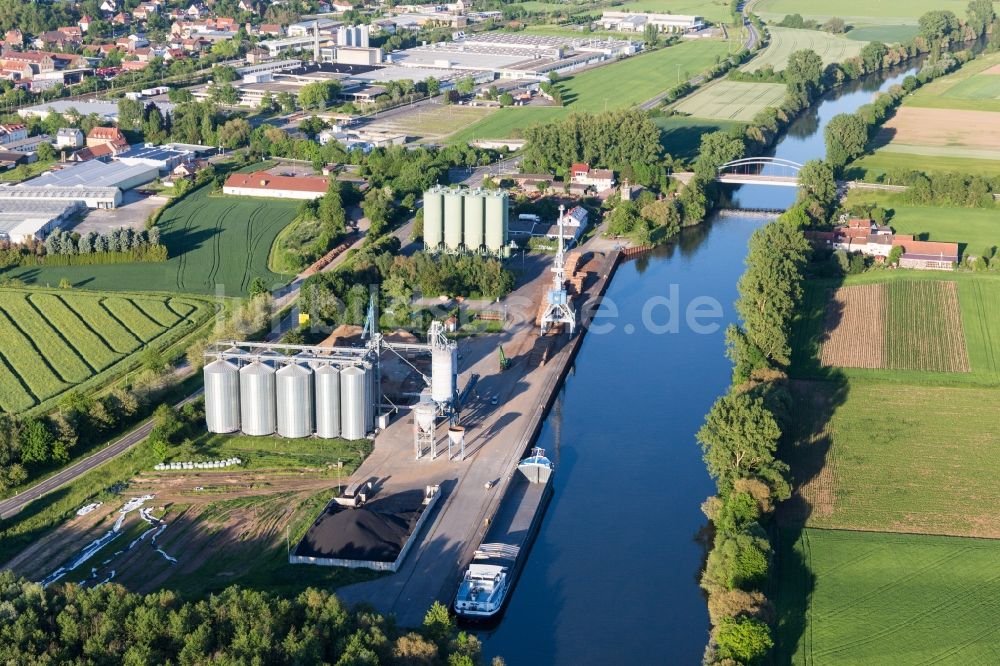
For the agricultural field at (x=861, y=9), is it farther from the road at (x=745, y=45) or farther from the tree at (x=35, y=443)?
the tree at (x=35, y=443)

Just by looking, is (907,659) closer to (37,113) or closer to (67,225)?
(67,225)

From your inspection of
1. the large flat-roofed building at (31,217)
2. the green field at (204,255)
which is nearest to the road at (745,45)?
the green field at (204,255)

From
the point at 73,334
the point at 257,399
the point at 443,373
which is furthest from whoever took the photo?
the point at 73,334

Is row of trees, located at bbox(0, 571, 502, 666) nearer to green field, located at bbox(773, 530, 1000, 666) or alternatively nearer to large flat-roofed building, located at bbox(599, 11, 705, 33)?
green field, located at bbox(773, 530, 1000, 666)

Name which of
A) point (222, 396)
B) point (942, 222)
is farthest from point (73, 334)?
point (942, 222)

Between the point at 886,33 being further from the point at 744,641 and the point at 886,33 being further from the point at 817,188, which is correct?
the point at 744,641

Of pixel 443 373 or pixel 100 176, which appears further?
pixel 100 176
